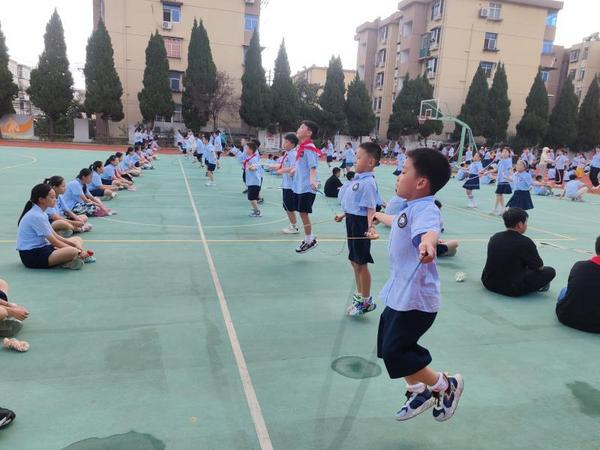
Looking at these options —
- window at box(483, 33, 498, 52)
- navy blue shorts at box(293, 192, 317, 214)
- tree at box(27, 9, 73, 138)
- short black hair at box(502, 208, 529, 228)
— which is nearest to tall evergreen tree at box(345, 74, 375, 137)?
window at box(483, 33, 498, 52)

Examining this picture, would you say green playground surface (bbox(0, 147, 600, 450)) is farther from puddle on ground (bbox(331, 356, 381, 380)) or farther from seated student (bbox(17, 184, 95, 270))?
seated student (bbox(17, 184, 95, 270))

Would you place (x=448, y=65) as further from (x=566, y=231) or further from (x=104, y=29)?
(x=566, y=231)

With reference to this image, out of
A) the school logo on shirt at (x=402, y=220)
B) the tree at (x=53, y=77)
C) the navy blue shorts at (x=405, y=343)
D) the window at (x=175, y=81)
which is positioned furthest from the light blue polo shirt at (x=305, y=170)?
the window at (x=175, y=81)

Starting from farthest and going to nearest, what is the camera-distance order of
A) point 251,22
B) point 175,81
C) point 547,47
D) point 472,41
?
point 547,47 < point 251,22 < point 175,81 < point 472,41

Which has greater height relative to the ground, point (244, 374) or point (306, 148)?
point (306, 148)

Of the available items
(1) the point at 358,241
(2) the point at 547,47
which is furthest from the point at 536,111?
(1) the point at 358,241

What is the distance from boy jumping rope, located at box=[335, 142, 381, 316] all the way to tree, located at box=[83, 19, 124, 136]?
33568mm

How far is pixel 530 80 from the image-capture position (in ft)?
130

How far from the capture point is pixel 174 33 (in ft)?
123

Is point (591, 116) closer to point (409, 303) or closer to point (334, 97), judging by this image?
point (334, 97)

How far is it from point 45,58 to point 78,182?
31.1 metres

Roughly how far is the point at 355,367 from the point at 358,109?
1516 inches

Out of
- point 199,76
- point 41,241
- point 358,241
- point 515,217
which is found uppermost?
point 199,76

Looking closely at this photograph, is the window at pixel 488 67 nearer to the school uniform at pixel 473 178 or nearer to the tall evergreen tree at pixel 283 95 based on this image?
the tall evergreen tree at pixel 283 95
